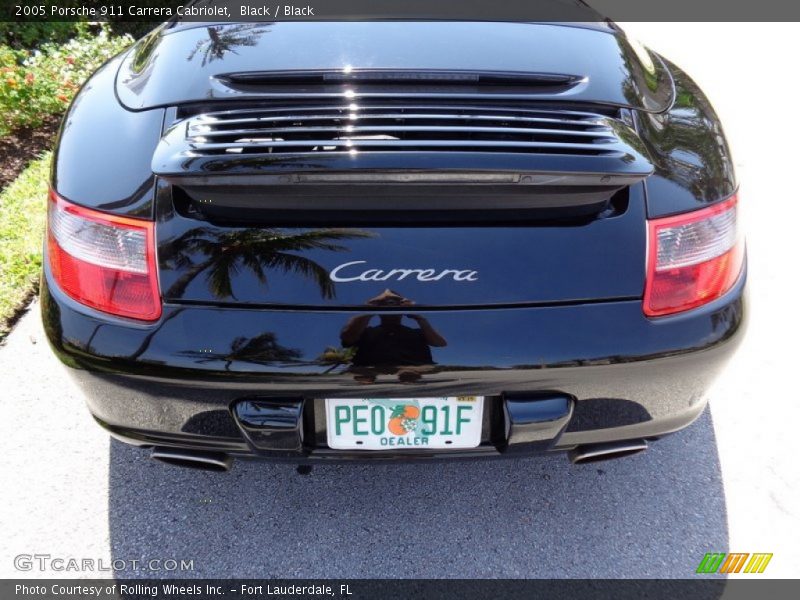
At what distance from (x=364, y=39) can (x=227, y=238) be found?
2.79 ft

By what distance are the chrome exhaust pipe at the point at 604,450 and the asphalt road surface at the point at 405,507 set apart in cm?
40

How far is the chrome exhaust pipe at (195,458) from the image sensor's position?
178 cm

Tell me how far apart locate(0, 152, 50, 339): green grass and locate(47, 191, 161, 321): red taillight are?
149 cm

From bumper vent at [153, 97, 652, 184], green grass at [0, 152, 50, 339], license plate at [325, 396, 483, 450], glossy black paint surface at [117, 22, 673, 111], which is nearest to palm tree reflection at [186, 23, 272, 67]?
glossy black paint surface at [117, 22, 673, 111]

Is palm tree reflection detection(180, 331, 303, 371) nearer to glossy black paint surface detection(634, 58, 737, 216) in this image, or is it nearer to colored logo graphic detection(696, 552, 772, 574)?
glossy black paint surface detection(634, 58, 737, 216)

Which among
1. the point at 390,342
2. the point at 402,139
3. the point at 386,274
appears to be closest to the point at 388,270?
the point at 386,274

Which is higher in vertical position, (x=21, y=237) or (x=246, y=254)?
(x=246, y=254)

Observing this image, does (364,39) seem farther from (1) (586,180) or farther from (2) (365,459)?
(2) (365,459)

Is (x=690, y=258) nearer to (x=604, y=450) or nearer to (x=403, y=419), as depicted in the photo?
(x=604, y=450)

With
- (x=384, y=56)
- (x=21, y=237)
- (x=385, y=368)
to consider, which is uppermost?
(x=384, y=56)

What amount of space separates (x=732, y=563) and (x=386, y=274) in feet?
4.66

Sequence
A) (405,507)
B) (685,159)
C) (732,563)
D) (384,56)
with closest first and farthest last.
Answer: (685,159) → (384,56) → (732,563) → (405,507)

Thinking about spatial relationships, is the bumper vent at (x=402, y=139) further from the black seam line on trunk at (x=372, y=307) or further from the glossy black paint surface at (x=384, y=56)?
the black seam line on trunk at (x=372, y=307)

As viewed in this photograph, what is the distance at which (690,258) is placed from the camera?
1.65m
